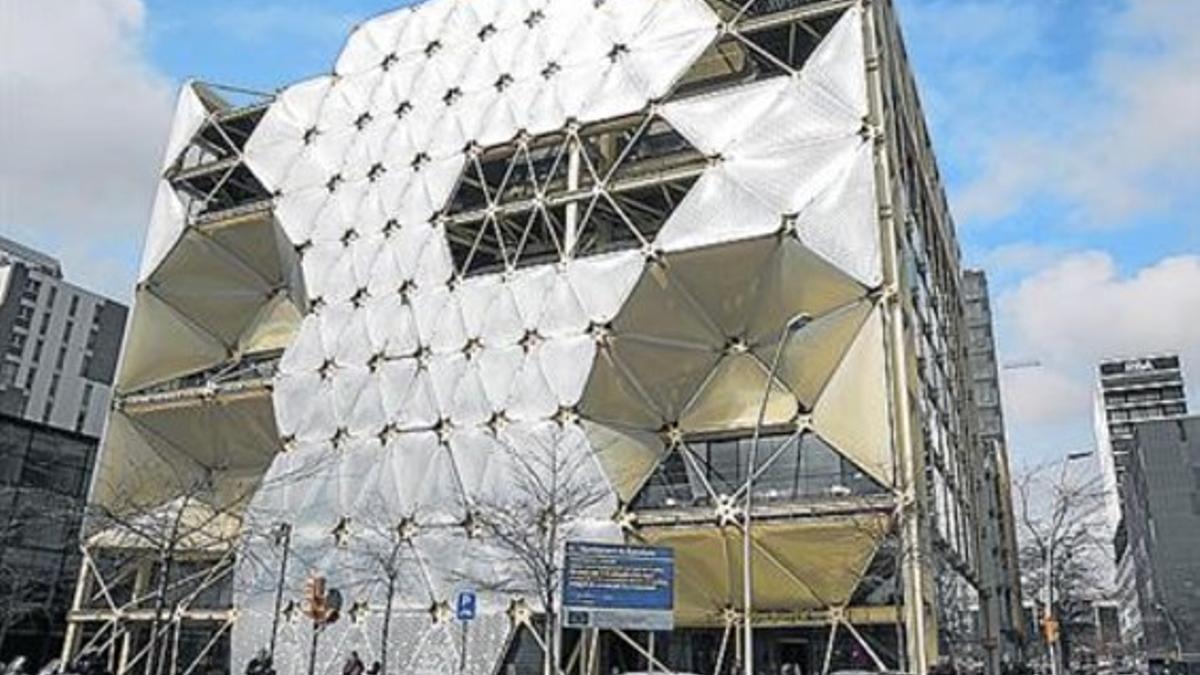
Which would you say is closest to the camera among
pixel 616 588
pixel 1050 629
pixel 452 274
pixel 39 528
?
pixel 616 588

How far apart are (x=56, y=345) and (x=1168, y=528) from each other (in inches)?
3476

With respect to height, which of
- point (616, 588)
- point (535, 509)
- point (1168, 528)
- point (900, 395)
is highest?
point (1168, 528)

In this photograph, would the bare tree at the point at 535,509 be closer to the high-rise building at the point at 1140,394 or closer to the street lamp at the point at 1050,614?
the street lamp at the point at 1050,614

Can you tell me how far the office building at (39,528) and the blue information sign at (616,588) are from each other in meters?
25.9

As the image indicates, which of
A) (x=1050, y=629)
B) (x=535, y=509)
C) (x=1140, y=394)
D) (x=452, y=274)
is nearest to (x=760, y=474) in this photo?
(x=535, y=509)

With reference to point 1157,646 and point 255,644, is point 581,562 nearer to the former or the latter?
point 255,644

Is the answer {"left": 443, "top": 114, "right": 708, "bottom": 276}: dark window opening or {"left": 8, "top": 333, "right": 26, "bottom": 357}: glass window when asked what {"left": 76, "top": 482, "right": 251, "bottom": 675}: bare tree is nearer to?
{"left": 443, "top": 114, "right": 708, "bottom": 276}: dark window opening

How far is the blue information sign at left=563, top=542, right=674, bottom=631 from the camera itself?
55.2 feet

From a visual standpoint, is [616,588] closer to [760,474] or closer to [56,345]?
[760,474]

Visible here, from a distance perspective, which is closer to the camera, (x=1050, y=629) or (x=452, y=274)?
(x=1050, y=629)

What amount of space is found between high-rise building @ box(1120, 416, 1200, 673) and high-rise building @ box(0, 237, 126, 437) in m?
81.9

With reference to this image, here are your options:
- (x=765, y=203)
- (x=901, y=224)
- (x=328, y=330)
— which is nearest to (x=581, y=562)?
(x=765, y=203)

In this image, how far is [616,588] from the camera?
56.3ft

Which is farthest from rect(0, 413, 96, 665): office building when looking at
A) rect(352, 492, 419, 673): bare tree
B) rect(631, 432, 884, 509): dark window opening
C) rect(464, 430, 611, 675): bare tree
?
rect(631, 432, 884, 509): dark window opening
